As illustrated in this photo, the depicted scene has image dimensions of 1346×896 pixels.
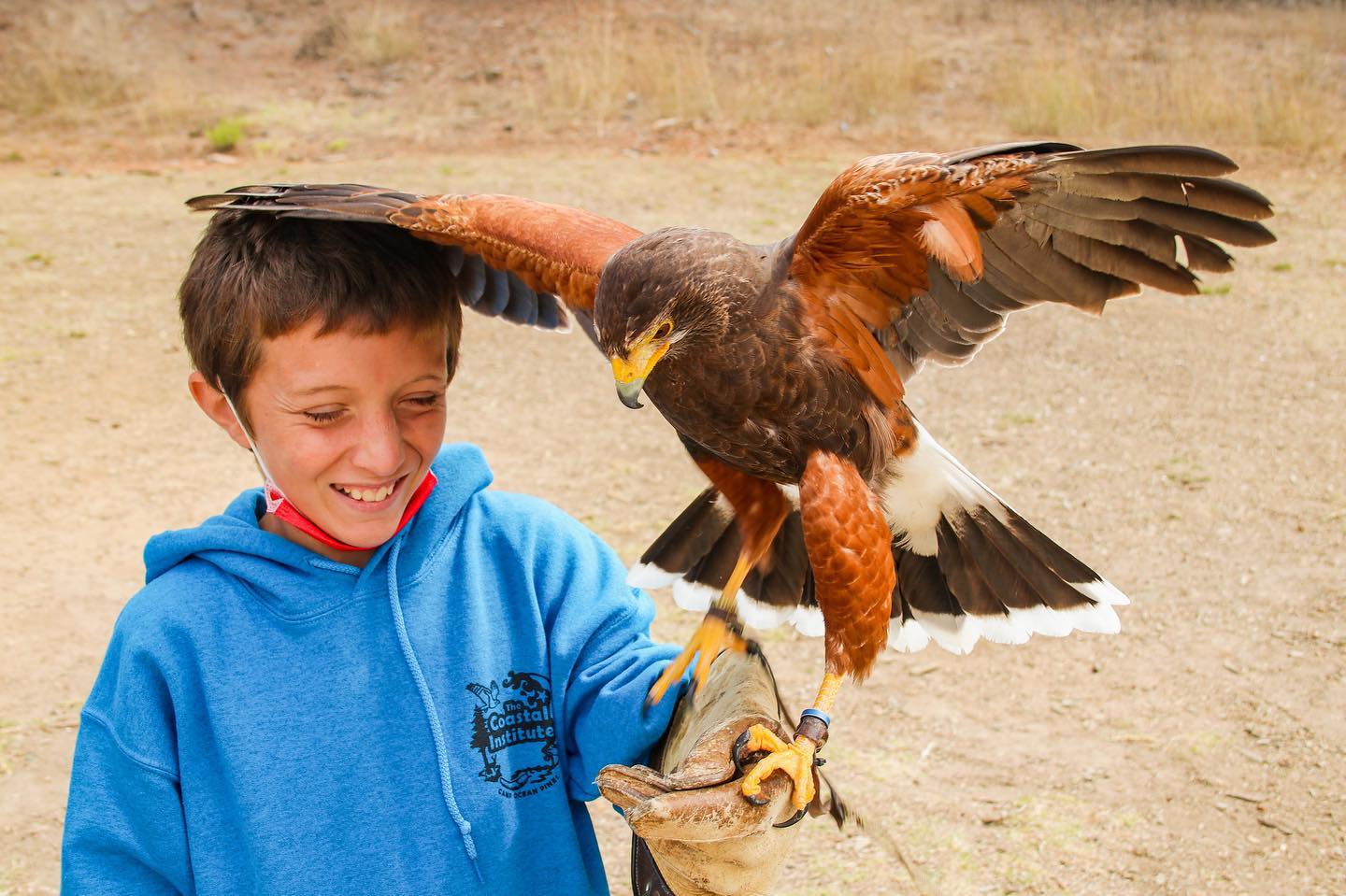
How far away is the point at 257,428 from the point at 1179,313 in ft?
25.6

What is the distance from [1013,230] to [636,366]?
0.88 meters

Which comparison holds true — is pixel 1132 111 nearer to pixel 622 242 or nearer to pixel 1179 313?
pixel 1179 313

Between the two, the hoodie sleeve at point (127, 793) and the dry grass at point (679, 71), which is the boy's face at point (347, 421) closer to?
the hoodie sleeve at point (127, 793)

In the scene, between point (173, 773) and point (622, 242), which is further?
point (622, 242)

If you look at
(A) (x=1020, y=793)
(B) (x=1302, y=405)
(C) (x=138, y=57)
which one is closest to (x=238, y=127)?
(C) (x=138, y=57)

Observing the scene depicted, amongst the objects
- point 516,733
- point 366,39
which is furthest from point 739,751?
point 366,39

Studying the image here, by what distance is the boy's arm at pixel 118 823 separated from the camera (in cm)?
195

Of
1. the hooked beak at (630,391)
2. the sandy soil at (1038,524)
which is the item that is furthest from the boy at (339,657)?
the sandy soil at (1038,524)

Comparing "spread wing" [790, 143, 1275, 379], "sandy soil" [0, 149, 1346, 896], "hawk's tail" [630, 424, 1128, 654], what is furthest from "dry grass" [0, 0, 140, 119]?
"spread wing" [790, 143, 1275, 379]

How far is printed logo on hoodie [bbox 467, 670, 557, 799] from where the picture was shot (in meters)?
2.24

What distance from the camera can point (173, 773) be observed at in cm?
204

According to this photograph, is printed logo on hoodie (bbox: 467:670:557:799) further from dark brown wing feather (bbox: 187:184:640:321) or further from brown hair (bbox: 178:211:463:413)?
dark brown wing feather (bbox: 187:184:640:321)

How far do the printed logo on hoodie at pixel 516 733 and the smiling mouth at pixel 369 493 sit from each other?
391mm

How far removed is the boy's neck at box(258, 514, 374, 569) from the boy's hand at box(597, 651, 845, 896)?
694mm
